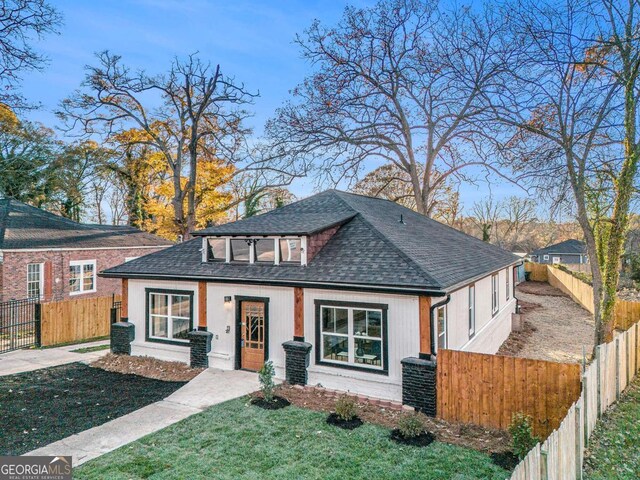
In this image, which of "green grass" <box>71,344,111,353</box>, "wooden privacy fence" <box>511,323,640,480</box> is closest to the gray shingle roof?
"wooden privacy fence" <box>511,323,640,480</box>

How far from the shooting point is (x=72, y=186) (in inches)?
1243

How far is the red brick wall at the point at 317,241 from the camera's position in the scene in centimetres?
1116

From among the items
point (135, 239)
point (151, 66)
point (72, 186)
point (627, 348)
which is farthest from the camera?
point (72, 186)

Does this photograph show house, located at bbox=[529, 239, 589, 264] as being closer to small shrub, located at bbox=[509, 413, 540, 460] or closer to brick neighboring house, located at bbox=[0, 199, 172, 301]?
brick neighboring house, located at bbox=[0, 199, 172, 301]

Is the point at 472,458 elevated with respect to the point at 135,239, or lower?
lower

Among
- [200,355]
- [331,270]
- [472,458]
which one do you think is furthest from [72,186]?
[472,458]

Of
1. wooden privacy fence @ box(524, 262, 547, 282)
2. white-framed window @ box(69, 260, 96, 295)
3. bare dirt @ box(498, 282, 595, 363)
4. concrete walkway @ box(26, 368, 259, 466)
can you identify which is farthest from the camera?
wooden privacy fence @ box(524, 262, 547, 282)

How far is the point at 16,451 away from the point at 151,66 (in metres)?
23.6

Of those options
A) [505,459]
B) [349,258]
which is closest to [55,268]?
[349,258]

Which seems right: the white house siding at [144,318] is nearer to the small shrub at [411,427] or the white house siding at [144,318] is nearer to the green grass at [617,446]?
the small shrub at [411,427]

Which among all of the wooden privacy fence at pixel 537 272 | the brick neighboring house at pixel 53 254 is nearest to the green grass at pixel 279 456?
the brick neighboring house at pixel 53 254

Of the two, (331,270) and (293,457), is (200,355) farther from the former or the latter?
(293,457)

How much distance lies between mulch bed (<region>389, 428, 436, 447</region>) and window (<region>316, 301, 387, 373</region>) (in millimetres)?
2073

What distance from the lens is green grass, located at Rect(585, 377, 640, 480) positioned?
602 centimetres
